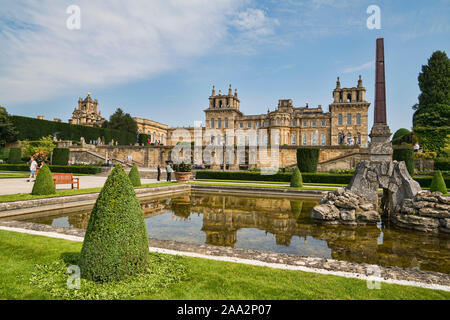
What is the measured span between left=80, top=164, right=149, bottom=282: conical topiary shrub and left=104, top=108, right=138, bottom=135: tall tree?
192 feet

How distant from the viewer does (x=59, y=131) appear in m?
43.6

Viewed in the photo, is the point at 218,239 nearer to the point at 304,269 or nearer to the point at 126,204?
the point at 304,269

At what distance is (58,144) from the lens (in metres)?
38.2

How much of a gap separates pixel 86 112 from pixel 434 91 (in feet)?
252

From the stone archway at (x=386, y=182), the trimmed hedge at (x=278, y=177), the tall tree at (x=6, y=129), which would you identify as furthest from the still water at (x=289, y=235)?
the tall tree at (x=6, y=129)

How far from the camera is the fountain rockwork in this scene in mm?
7688

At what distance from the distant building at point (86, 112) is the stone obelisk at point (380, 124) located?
73018mm

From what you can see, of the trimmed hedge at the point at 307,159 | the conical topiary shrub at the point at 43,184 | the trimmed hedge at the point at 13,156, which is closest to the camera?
the conical topiary shrub at the point at 43,184

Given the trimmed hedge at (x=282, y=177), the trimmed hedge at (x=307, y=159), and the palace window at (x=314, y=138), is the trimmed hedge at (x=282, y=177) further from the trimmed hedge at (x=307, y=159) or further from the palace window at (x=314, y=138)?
the palace window at (x=314, y=138)

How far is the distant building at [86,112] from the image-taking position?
7338 cm

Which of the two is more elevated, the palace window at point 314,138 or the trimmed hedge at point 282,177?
the palace window at point 314,138

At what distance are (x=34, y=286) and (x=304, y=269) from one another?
3.63 meters

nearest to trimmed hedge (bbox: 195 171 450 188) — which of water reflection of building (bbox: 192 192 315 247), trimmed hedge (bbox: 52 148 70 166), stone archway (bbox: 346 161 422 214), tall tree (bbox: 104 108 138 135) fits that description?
water reflection of building (bbox: 192 192 315 247)
